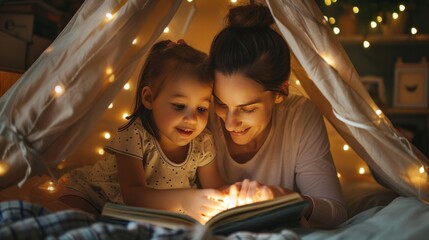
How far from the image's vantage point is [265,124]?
142cm

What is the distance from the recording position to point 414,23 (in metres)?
3.10

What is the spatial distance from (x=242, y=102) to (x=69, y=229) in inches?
24.3

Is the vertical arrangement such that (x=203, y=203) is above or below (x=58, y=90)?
below

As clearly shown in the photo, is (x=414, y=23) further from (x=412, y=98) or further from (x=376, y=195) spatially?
(x=376, y=195)

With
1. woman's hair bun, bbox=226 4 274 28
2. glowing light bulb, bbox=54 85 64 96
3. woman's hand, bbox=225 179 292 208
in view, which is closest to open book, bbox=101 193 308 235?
woman's hand, bbox=225 179 292 208

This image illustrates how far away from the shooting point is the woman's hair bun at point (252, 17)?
56.5 inches

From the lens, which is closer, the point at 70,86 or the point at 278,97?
the point at 70,86

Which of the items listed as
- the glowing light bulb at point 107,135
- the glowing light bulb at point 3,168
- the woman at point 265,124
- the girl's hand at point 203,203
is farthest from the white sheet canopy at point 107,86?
the glowing light bulb at point 107,135

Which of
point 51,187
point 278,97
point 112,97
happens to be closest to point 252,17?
point 278,97

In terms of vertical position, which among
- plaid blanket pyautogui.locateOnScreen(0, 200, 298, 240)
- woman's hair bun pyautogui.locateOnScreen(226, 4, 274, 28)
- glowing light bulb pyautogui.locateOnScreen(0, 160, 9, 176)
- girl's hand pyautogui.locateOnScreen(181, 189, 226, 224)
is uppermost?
woman's hair bun pyautogui.locateOnScreen(226, 4, 274, 28)

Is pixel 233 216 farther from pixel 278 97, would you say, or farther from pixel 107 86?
pixel 278 97

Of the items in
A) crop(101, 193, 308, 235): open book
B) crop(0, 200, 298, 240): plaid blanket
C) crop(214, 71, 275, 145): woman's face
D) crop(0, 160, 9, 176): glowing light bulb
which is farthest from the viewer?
crop(214, 71, 275, 145): woman's face

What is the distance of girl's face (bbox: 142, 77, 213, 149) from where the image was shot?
1381 millimetres

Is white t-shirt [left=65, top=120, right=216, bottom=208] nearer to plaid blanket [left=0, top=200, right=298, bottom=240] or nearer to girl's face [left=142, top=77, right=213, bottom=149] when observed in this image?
girl's face [left=142, top=77, right=213, bottom=149]
